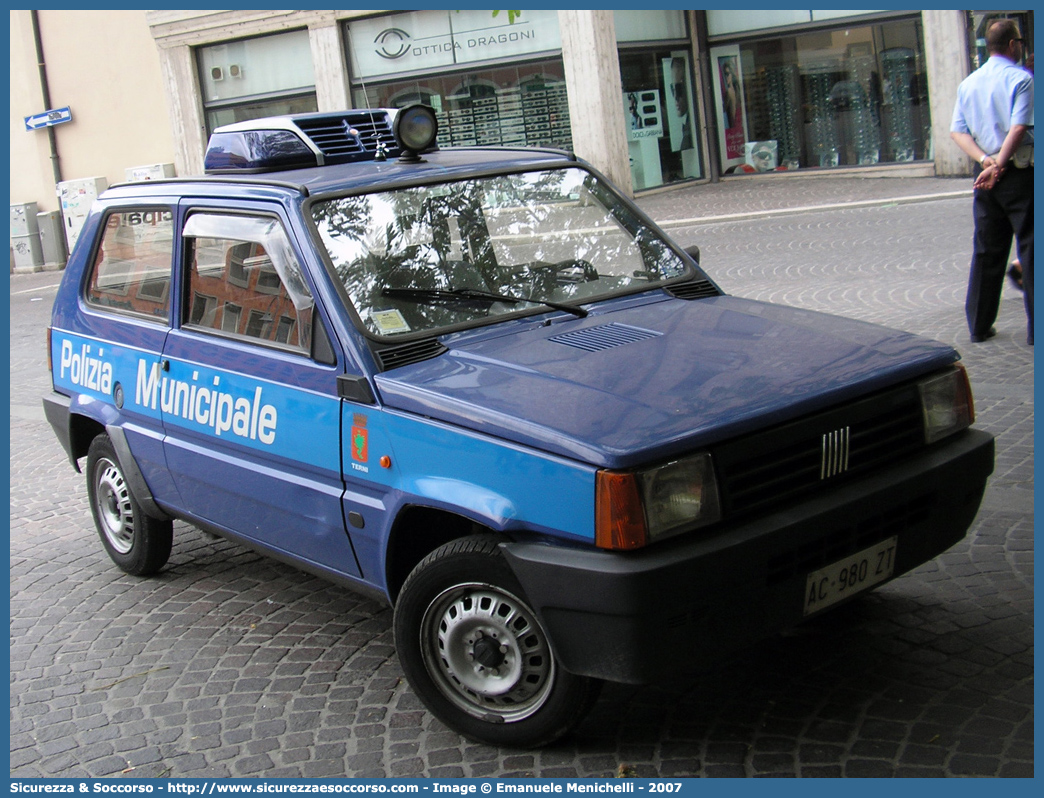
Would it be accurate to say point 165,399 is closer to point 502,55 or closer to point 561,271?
point 561,271

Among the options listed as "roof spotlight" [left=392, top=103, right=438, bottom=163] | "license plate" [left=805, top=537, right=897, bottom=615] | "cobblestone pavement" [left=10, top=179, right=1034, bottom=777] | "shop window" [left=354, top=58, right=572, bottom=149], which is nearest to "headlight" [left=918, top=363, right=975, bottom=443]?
"license plate" [left=805, top=537, right=897, bottom=615]

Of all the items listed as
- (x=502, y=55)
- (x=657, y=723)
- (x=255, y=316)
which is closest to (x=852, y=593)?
(x=657, y=723)

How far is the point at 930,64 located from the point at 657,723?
17140 mm

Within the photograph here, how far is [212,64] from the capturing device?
2445 cm

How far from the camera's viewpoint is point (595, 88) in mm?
20328

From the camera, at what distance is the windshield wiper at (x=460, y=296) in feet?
13.2

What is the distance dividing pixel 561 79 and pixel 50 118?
39.7 feet

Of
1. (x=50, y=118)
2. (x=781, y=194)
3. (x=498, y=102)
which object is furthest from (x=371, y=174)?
(x=50, y=118)

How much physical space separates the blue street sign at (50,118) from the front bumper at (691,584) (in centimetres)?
2512

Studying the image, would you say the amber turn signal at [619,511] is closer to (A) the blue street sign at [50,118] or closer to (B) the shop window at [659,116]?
(B) the shop window at [659,116]

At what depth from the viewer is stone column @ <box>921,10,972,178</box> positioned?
17859 mm

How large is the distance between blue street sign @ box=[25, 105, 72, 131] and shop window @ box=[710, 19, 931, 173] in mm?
14251

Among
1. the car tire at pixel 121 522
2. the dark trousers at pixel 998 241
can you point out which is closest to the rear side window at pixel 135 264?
the car tire at pixel 121 522

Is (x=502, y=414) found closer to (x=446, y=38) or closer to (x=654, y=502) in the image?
(x=654, y=502)
